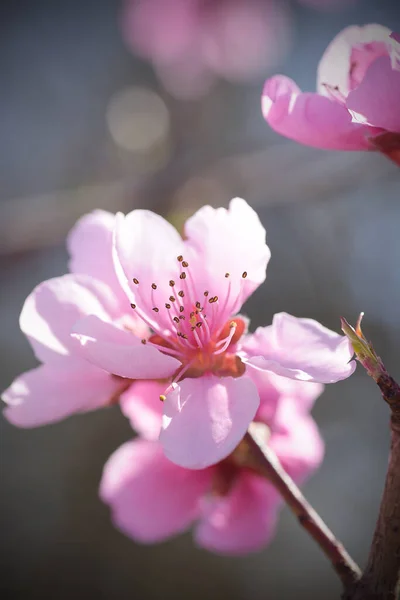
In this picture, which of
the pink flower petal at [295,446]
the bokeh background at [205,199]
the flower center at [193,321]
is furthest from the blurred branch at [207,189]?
the flower center at [193,321]

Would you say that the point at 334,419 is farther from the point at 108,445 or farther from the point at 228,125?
the point at 228,125

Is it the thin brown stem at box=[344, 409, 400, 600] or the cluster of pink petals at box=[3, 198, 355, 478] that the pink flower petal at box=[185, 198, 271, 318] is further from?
the thin brown stem at box=[344, 409, 400, 600]

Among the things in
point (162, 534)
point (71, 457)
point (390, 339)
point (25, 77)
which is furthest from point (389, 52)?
point (25, 77)

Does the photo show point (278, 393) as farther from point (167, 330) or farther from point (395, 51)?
point (395, 51)

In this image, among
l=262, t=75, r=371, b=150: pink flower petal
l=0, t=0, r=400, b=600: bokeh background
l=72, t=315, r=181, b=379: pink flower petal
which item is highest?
l=262, t=75, r=371, b=150: pink flower petal

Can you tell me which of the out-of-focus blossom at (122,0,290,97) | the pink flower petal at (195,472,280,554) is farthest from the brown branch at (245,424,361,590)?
the out-of-focus blossom at (122,0,290,97)

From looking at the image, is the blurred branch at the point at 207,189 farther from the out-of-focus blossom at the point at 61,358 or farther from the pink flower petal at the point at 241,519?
the out-of-focus blossom at the point at 61,358

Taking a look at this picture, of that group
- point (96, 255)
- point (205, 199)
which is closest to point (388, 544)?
point (96, 255)

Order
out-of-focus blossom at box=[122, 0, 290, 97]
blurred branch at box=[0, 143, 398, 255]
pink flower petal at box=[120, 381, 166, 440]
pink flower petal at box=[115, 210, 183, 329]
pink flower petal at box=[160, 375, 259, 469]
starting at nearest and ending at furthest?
1. pink flower petal at box=[160, 375, 259, 469]
2. pink flower petal at box=[115, 210, 183, 329]
3. pink flower petal at box=[120, 381, 166, 440]
4. blurred branch at box=[0, 143, 398, 255]
5. out-of-focus blossom at box=[122, 0, 290, 97]
